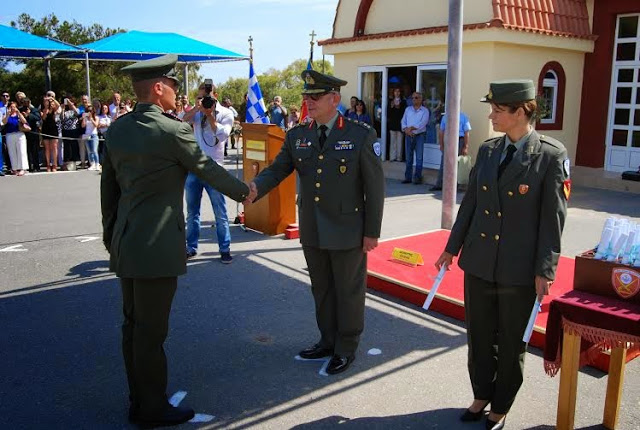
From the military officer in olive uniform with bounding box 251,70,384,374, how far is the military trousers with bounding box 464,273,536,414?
920 millimetres

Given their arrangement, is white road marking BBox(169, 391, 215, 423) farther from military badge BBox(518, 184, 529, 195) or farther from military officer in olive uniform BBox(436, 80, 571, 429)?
military badge BBox(518, 184, 529, 195)

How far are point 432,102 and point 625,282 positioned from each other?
11.4 metres

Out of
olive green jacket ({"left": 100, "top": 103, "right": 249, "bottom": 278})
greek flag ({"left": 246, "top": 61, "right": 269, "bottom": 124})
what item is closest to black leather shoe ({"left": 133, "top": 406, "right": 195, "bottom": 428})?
olive green jacket ({"left": 100, "top": 103, "right": 249, "bottom": 278})

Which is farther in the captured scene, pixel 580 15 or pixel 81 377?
pixel 580 15

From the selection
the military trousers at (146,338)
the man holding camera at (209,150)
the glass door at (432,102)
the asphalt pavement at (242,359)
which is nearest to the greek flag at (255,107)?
the man holding camera at (209,150)

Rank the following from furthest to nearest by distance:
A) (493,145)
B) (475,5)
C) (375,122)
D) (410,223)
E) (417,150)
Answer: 1. (375,122)
2. (417,150)
3. (475,5)
4. (410,223)
5. (493,145)

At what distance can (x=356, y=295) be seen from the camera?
4.28 meters

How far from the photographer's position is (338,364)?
4.26 meters

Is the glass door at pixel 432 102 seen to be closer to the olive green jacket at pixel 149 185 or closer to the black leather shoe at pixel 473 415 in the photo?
the black leather shoe at pixel 473 415

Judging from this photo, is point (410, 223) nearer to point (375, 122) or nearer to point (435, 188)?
point (435, 188)

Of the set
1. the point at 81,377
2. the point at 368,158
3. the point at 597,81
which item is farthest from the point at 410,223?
the point at 597,81

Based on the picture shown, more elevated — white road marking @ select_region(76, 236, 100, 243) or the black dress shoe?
white road marking @ select_region(76, 236, 100, 243)

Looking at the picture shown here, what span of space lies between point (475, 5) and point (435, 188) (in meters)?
3.84

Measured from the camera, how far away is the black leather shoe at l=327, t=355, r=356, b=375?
4.23 metres
